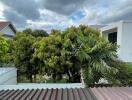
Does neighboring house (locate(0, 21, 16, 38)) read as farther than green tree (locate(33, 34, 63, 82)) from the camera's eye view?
Yes

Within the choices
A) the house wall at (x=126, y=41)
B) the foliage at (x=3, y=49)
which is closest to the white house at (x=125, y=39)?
the house wall at (x=126, y=41)

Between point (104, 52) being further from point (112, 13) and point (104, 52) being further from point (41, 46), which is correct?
point (112, 13)

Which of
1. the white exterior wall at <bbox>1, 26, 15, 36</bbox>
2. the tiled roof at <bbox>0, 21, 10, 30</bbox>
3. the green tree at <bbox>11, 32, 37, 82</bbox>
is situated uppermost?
the tiled roof at <bbox>0, 21, 10, 30</bbox>

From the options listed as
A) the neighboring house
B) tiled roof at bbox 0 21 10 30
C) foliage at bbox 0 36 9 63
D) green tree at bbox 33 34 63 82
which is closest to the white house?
green tree at bbox 33 34 63 82

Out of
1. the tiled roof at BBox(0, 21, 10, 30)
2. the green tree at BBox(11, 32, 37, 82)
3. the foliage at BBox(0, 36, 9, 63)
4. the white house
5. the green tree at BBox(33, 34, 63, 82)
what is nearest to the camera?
the green tree at BBox(33, 34, 63, 82)

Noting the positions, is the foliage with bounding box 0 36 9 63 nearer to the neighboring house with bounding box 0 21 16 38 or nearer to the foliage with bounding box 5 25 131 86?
the foliage with bounding box 5 25 131 86

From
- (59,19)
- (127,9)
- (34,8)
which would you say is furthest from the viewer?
(59,19)

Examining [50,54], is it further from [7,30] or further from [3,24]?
[7,30]

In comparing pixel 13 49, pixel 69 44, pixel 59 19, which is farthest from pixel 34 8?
pixel 59 19

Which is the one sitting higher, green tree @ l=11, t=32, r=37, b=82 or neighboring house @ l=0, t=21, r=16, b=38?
neighboring house @ l=0, t=21, r=16, b=38

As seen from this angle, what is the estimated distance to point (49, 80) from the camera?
1694 centimetres

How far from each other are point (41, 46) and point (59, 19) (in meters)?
9.86

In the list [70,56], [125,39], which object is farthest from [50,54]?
[125,39]

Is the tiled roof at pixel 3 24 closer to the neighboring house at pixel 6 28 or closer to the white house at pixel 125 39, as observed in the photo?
the neighboring house at pixel 6 28
